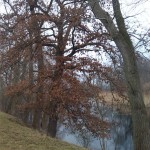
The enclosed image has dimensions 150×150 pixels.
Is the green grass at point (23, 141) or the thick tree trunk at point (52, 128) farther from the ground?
the thick tree trunk at point (52, 128)

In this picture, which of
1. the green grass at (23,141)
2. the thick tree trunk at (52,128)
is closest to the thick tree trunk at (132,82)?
the green grass at (23,141)

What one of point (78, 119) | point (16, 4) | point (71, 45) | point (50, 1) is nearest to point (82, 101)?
point (78, 119)

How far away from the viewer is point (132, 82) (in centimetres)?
835

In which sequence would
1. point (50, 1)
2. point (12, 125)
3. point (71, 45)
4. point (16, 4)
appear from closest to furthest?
point (12, 125) → point (71, 45) → point (50, 1) → point (16, 4)

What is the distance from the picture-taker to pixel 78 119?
675 inches

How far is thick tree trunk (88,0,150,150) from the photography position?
8.17 metres

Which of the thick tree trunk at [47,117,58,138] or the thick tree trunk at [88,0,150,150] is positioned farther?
the thick tree trunk at [47,117,58,138]

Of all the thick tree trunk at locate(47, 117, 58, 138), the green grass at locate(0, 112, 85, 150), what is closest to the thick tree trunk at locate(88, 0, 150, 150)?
the green grass at locate(0, 112, 85, 150)

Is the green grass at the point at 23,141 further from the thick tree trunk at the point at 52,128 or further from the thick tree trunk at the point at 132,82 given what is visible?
the thick tree trunk at the point at 132,82

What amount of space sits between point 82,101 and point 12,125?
3.14m

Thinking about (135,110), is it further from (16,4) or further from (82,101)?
(16,4)

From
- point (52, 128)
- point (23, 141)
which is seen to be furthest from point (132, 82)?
point (52, 128)

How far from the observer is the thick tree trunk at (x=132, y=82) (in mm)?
8172

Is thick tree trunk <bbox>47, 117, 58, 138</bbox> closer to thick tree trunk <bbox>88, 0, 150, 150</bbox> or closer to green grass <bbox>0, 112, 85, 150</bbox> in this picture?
green grass <bbox>0, 112, 85, 150</bbox>
